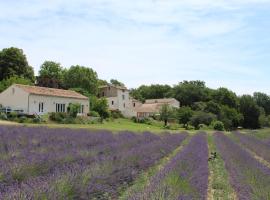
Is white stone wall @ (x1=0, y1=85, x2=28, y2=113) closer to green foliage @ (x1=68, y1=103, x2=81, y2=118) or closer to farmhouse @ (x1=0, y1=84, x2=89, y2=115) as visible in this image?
farmhouse @ (x1=0, y1=84, x2=89, y2=115)

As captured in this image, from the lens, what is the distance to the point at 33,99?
42.0 m

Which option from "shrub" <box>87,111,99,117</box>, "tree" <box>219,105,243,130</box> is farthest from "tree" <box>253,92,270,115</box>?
"shrub" <box>87,111,99,117</box>

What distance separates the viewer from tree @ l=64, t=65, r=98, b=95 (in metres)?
70.5

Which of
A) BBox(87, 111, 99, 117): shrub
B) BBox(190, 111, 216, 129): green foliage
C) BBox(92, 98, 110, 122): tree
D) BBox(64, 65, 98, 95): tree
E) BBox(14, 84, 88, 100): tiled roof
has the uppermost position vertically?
BBox(64, 65, 98, 95): tree

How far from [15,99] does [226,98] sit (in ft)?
188

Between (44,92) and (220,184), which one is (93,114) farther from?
(220,184)

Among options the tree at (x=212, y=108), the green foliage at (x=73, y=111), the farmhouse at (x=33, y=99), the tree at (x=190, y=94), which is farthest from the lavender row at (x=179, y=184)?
the tree at (x=190, y=94)

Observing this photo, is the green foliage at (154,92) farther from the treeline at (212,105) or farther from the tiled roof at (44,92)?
the tiled roof at (44,92)

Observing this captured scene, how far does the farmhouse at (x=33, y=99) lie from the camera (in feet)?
137

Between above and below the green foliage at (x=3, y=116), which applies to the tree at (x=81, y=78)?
above

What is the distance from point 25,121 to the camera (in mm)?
35156

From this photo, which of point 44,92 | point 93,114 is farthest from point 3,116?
point 93,114

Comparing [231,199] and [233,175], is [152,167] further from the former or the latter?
[231,199]

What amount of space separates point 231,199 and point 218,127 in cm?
4844
